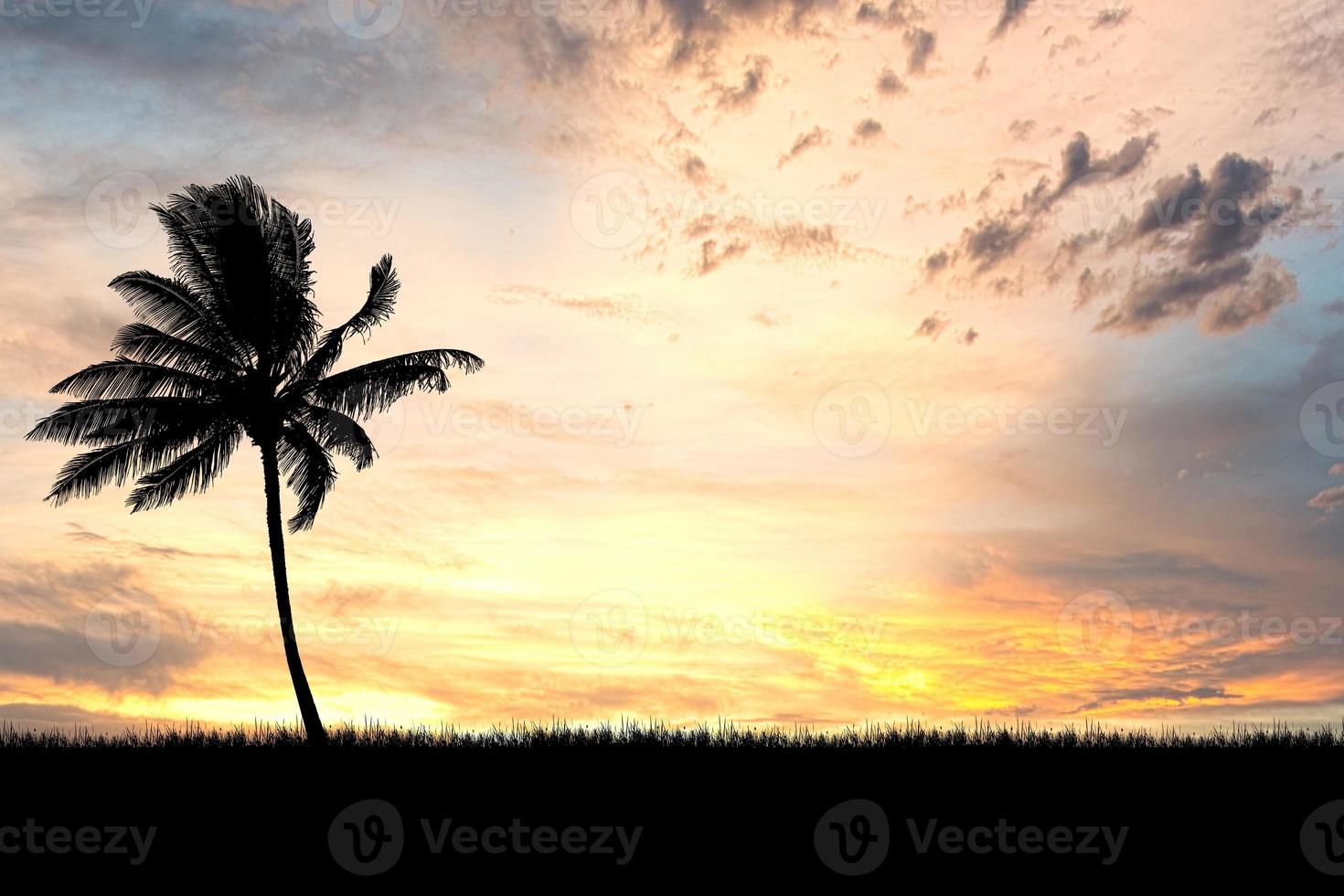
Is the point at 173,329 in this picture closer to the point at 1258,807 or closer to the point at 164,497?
the point at 164,497

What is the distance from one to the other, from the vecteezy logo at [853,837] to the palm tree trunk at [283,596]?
1377 cm

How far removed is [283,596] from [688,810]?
12.8 meters

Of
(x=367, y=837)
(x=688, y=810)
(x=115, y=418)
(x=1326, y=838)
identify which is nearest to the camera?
(x=1326, y=838)

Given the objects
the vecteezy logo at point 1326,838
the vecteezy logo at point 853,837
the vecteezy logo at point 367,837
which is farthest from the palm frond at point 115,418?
the vecteezy logo at point 1326,838

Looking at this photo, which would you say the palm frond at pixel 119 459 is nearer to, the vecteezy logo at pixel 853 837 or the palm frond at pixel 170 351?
the palm frond at pixel 170 351

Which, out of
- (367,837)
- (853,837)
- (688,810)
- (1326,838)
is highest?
(688,810)

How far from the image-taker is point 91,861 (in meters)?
21.1

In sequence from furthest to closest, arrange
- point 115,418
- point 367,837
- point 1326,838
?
point 115,418 → point 367,837 → point 1326,838

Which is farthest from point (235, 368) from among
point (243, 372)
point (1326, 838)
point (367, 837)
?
point (1326, 838)

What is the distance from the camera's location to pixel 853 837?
72.2ft

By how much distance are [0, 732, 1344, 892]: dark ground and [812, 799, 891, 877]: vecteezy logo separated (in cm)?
6

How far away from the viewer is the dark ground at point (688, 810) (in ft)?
68.7

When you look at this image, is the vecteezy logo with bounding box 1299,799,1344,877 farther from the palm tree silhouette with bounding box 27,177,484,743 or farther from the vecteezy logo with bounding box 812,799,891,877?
the palm tree silhouette with bounding box 27,177,484,743

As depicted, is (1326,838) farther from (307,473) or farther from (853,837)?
(307,473)
